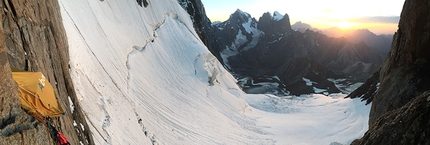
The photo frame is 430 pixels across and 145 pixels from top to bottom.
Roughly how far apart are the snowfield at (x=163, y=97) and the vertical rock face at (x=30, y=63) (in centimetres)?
326

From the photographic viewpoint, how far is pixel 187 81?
35.3 metres

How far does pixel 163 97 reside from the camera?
2794 cm

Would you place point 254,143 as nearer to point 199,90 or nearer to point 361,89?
point 199,90

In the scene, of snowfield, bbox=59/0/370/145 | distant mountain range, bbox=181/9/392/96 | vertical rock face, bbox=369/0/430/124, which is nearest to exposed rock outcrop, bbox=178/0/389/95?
distant mountain range, bbox=181/9/392/96

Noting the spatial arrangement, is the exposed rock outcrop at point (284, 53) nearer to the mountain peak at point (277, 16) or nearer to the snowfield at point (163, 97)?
the mountain peak at point (277, 16)

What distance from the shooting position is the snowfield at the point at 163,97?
18672 millimetres

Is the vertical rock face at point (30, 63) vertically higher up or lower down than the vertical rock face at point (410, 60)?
higher up

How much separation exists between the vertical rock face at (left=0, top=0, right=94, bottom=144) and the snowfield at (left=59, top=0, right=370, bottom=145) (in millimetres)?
3262

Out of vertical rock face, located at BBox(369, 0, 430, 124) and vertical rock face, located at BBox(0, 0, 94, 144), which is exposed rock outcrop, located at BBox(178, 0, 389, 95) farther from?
vertical rock face, located at BBox(0, 0, 94, 144)

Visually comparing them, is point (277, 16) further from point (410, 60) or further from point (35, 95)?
point (35, 95)

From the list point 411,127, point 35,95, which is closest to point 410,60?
point 411,127

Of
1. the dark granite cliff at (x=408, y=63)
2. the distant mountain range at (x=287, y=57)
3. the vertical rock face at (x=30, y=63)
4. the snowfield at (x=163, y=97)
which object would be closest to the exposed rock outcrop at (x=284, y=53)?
the distant mountain range at (x=287, y=57)

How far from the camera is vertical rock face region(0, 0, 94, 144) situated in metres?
6.67

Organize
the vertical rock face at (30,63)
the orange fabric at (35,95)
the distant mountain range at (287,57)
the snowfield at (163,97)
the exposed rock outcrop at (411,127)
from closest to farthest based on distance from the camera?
the exposed rock outcrop at (411,127) < the vertical rock face at (30,63) < the orange fabric at (35,95) < the snowfield at (163,97) < the distant mountain range at (287,57)
